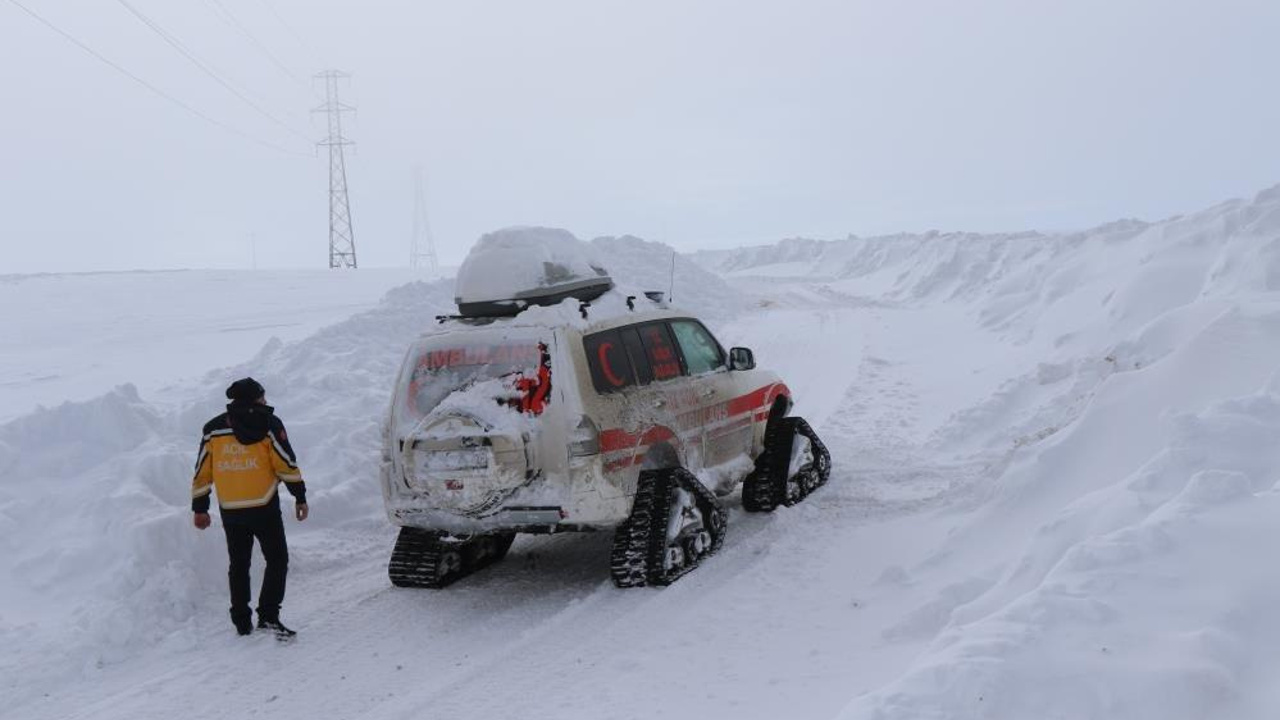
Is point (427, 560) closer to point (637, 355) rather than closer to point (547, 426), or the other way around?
point (547, 426)

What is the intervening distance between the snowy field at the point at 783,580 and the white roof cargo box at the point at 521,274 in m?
2.10

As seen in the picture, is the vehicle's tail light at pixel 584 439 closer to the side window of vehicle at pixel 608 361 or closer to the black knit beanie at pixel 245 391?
the side window of vehicle at pixel 608 361

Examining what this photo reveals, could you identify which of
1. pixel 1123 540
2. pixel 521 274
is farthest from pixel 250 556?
pixel 1123 540

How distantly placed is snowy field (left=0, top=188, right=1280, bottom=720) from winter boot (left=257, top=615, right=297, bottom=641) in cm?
14

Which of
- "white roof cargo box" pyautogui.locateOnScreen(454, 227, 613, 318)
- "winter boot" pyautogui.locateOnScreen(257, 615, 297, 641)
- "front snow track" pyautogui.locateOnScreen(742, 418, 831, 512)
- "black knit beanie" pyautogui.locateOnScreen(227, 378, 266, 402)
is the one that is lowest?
"winter boot" pyautogui.locateOnScreen(257, 615, 297, 641)

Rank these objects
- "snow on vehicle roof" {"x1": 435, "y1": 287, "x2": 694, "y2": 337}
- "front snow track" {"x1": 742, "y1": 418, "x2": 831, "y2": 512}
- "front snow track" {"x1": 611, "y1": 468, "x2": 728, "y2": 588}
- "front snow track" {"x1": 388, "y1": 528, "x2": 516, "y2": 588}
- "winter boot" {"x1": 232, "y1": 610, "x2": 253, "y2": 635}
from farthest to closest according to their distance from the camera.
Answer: "front snow track" {"x1": 742, "y1": 418, "x2": 831, "y2": 512} → "front snow track" {"x1": 388, "y1": 528, "x2": 516, "y2": 588} → "snow on vehicle roof" {"x1": 435, "y1": 287, "x2": 694, "y2": 337} → "front snow track" {"x1": 611, "y1": 468, "x2": 728, "y2": 588} → "winter boot" {"x1": 232, "y1": 610, "x2": 253, "y2": 635}

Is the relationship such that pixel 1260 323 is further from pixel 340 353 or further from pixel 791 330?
pixel 791 330

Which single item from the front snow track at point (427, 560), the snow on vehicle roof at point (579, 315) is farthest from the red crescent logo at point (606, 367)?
the front snow track at point (427, 560)

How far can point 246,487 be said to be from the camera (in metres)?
6.60

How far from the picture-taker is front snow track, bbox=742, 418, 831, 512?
8.70 metres

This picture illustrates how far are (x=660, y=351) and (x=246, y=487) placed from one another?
10.3 feet

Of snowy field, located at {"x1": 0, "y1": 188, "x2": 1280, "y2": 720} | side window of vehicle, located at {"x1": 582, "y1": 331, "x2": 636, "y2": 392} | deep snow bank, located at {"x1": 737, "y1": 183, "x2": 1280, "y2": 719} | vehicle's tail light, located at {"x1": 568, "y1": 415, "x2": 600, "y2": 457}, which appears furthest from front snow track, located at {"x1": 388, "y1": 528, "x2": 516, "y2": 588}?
deep snow bank, located at {"x1": 737, "y1": 183, "x2": 1280, "y2": 719}

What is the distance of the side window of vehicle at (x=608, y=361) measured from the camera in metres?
6.91

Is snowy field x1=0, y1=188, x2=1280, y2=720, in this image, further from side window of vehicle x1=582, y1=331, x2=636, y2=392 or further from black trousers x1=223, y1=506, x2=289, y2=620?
side window of vehicle x1=582, y1=331, x2=636, y2=392
